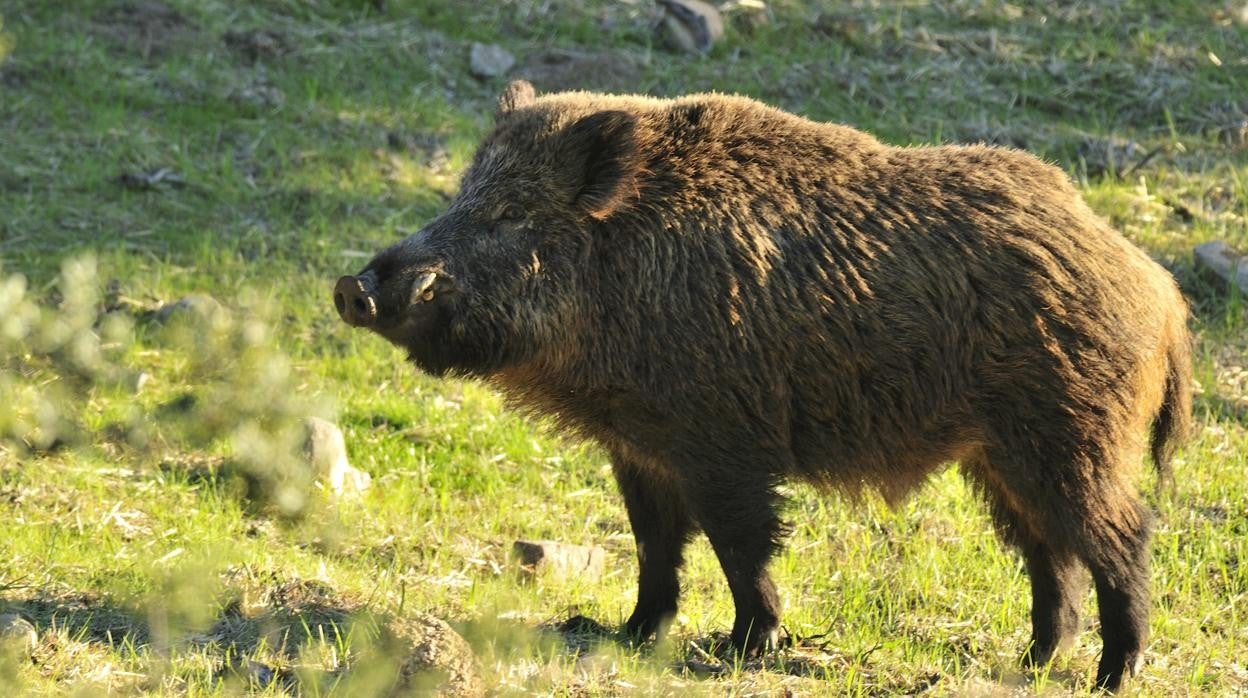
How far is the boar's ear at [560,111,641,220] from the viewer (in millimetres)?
5477

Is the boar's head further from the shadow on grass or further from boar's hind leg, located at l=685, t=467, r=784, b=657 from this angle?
the shadow on grass

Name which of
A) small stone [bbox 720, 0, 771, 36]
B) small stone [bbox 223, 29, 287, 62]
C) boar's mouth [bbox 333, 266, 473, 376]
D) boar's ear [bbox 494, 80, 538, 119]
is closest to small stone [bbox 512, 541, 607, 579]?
boar's mouth [bbox 333, 266, 473, 376]

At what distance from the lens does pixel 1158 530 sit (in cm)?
693

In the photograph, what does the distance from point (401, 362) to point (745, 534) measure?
342cm

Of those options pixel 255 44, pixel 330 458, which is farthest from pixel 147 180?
pixel 330 458

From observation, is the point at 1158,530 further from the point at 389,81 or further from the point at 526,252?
the point at 389,81

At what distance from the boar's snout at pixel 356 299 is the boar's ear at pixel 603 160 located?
83 cm

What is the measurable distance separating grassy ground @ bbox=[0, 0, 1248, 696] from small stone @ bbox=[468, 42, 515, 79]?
0.08 m

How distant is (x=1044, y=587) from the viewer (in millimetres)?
5938

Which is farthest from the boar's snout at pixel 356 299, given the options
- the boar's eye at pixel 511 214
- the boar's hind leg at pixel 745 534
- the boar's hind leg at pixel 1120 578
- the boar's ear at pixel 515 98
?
the boar's hind leg at pixel 1120 578

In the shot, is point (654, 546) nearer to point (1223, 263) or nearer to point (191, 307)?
point (191, 307)

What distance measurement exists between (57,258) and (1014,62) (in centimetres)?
650

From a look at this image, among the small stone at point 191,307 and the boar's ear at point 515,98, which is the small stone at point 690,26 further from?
the boar's ear at point 515,98

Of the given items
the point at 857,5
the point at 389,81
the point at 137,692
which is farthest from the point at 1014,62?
the point at 137,692
